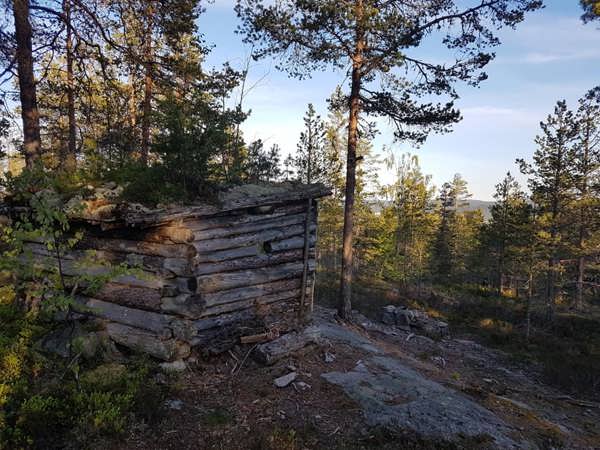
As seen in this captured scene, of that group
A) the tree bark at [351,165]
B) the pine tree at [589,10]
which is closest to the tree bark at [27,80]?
the tree bark at [351,165]

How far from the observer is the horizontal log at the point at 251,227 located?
22.9 ft

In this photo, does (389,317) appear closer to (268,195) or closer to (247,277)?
(247,277)

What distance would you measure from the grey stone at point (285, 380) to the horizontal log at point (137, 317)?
218cm

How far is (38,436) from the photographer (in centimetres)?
445

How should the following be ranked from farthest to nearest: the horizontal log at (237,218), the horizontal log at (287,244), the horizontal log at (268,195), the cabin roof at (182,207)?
Result: 1. the horizontal log at (287,244)
2. the horizontal log at (268,195)
3. the horizontal log at (237,218)
4. the cabin roof at (182,207)

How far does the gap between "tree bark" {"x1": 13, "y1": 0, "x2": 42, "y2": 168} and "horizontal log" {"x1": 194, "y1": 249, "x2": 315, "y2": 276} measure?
453 centimetres

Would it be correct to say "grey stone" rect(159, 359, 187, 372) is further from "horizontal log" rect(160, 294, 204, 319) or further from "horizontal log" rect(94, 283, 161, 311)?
"horizontal log" rect(94, 283, 161, 311)

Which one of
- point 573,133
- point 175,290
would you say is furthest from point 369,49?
point 573,133

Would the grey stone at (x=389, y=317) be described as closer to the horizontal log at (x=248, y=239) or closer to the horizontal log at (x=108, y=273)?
the horizontal log at (x=248, y=239)

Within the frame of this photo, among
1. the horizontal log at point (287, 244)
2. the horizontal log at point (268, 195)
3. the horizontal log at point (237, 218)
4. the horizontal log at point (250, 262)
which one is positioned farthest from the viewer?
the horizontal log at point (287, 244)

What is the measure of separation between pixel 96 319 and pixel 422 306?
18843mm

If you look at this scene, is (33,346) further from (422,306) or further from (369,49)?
(422,306)

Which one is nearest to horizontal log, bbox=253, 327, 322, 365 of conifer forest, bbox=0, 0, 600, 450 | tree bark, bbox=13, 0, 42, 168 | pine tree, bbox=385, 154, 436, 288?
conifer forest, bbox=0, 0, 600, 450

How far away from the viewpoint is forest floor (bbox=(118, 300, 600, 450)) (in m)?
5.05
